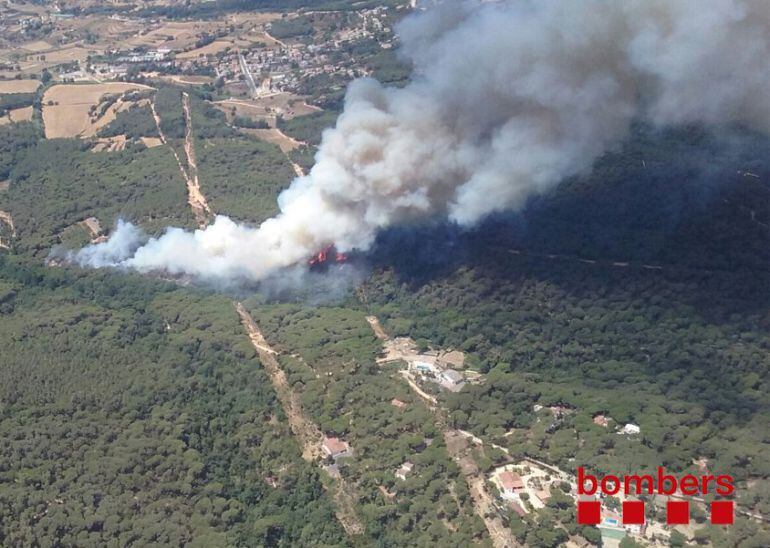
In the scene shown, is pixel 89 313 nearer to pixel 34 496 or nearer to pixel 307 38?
pixel 34 496

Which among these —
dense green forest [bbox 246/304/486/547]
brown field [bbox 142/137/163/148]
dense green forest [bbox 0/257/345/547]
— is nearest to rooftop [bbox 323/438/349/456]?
dense green forest [bbox 246/304/486/547]

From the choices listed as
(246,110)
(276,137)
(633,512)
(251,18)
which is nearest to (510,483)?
(633,512)

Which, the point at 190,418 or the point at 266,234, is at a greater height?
the point at 266,234

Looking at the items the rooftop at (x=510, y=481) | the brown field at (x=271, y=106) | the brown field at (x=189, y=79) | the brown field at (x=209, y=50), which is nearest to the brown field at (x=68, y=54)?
the brown field at (x=209, y=50)

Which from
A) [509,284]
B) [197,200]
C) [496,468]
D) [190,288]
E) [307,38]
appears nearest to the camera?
[496,468]

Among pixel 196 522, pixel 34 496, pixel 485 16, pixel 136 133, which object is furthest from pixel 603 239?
pixel 136 133

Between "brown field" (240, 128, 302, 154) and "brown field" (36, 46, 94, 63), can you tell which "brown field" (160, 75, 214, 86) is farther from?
"brown field" (240, 128, 302, 154)

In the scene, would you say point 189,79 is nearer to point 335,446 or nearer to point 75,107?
point 75,107
